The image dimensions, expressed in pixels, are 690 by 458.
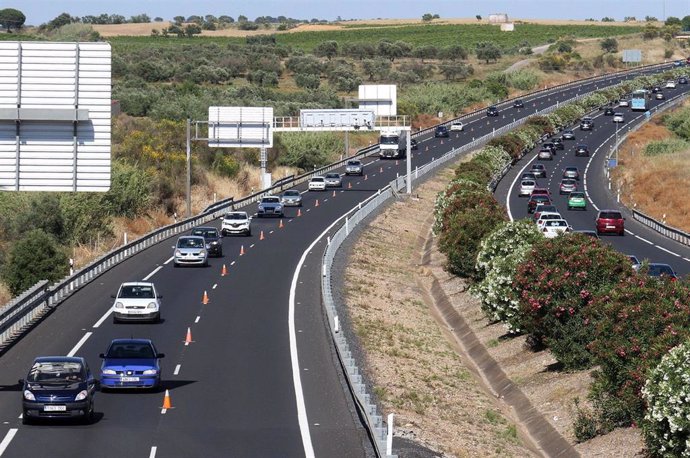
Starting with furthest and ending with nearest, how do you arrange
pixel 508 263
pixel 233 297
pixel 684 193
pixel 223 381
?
pixel 684 193, pixel 233 297, pixel 508 263, pixel 223 381

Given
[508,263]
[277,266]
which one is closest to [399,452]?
[508,263]

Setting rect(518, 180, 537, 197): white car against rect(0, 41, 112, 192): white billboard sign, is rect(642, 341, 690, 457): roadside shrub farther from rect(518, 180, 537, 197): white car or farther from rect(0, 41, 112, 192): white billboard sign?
rect(518, 180, 537, 197): white car

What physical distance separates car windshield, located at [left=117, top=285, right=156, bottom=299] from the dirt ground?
22.9 ft

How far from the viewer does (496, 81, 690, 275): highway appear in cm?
6781

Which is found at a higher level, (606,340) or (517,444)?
(606,340)

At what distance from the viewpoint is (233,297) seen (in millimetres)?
49156

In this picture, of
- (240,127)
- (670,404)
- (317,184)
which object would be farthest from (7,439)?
(240,127)

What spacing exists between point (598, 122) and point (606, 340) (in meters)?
133

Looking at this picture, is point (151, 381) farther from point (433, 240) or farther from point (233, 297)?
point (433, 240)

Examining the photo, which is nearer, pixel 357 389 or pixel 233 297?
pixel 357 389

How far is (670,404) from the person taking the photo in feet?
76.0

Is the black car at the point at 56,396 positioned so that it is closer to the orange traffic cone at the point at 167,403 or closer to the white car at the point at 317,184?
the orange traffic cone at the point at 167,403

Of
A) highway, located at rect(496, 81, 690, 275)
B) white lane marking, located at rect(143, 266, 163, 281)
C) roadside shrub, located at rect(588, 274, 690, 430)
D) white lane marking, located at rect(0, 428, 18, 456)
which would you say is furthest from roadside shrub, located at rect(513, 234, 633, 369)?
white lane marking, located at rect(143, 266, 163, 281)

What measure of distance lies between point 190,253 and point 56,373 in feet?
95.3
